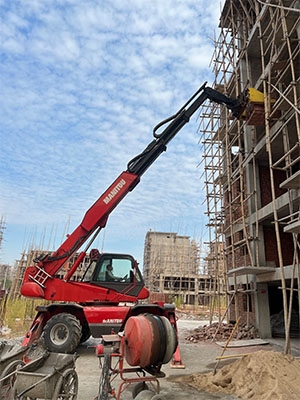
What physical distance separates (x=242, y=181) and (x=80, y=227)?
758 centimetres

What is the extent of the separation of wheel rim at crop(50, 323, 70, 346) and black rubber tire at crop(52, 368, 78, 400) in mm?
3650

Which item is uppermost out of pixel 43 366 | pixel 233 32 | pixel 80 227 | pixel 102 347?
pixel 233 32

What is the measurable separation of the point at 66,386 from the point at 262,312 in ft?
31.2

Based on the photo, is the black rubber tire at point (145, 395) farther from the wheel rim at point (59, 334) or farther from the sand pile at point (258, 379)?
the wheel rim at point (59, 334)

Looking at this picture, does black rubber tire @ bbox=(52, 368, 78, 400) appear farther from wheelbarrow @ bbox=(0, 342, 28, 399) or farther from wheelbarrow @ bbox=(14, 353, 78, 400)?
wheelbarrow @ bbox=(0, 342, 28, 399)

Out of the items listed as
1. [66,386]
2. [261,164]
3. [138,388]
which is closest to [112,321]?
[138,388]

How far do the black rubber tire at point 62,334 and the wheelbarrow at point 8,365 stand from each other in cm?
306

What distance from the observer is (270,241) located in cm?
1319

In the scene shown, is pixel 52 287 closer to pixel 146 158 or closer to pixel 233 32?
pixel 146 158

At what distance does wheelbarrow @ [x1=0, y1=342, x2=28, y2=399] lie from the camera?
4.33 m

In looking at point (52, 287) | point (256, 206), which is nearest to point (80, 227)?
point (52, 287)

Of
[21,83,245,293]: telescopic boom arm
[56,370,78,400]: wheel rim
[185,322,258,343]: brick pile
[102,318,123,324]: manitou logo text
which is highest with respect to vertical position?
[21,83,245,293]: telescopic boom arm

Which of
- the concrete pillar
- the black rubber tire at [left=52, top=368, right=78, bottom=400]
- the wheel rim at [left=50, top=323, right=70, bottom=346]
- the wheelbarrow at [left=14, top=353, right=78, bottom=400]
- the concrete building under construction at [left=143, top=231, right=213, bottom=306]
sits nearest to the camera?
the wheelbarrow at [left=14, top=353, right=78, bottom=400]

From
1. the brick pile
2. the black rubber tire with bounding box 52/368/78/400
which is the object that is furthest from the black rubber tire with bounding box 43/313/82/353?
the brick pile
